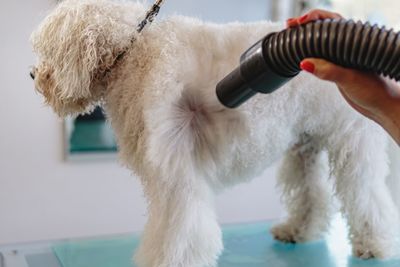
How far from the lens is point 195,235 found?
0.90 metres

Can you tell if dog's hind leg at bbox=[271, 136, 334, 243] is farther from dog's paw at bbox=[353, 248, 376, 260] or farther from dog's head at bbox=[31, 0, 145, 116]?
dog's head at bbox=[31, 0, 145, 116]

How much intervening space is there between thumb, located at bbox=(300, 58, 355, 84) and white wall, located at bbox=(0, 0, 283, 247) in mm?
1168

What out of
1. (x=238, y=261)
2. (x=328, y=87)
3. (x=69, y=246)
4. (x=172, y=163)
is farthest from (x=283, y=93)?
(x=69, y=246)

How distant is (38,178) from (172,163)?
1.03 metres

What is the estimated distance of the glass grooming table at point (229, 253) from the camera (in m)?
1.18

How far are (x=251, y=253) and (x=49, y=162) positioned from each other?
87 centimetres

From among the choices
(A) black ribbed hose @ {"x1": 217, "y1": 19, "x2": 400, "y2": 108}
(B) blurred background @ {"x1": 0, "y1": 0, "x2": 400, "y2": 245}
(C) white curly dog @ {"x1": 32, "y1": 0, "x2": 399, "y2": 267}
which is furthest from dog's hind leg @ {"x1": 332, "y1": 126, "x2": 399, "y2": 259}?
(B) blurred background @ {"x1": 0, "y1": 0, "x2": 400, "y2": 245}

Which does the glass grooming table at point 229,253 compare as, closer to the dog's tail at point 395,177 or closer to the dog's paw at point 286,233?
the dog's paw at point 286,233

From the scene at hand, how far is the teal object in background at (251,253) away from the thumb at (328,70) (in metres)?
0.65

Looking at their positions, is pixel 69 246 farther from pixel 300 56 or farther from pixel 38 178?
pixel 300 56

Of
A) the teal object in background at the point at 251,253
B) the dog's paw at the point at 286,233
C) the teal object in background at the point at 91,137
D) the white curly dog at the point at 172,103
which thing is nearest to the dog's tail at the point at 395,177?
the teal object in background at the point at 251,253

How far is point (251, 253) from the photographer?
1272mm

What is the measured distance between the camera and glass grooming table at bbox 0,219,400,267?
3.87 feet

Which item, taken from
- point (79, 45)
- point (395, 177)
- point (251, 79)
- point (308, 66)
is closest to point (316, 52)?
point (308, 66)
